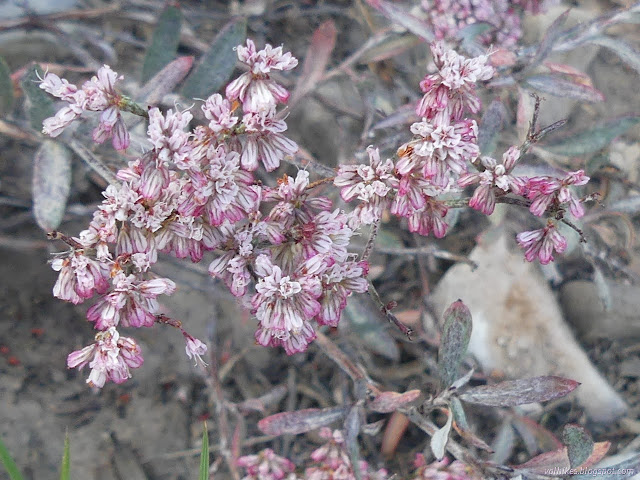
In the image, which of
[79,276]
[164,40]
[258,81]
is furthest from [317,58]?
[79,276]

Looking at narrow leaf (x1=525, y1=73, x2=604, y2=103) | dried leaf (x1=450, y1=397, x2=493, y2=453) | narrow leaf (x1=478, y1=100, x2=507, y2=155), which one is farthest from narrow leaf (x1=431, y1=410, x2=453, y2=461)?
narrow leaf (x1=525, y1=73, x2=604, y2=103)

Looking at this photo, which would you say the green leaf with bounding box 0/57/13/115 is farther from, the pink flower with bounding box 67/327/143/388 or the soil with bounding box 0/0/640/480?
the pink flower with bounding box 67/327/143/388

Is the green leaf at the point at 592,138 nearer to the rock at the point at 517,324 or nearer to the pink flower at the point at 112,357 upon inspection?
the rock at the point at 517,324

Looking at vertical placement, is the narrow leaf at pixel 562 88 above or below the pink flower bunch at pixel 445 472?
above

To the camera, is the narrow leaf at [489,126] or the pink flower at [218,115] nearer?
the pink flower at [218,115]

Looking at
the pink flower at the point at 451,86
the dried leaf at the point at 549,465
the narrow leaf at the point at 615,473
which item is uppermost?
the pink flower at the point at 451,86

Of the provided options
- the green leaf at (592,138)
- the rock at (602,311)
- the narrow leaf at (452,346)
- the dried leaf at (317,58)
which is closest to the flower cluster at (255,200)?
the narrow leaf at (452,346)

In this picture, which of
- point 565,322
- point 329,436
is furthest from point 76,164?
point 565,322

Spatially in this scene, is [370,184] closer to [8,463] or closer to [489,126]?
[489,126]
